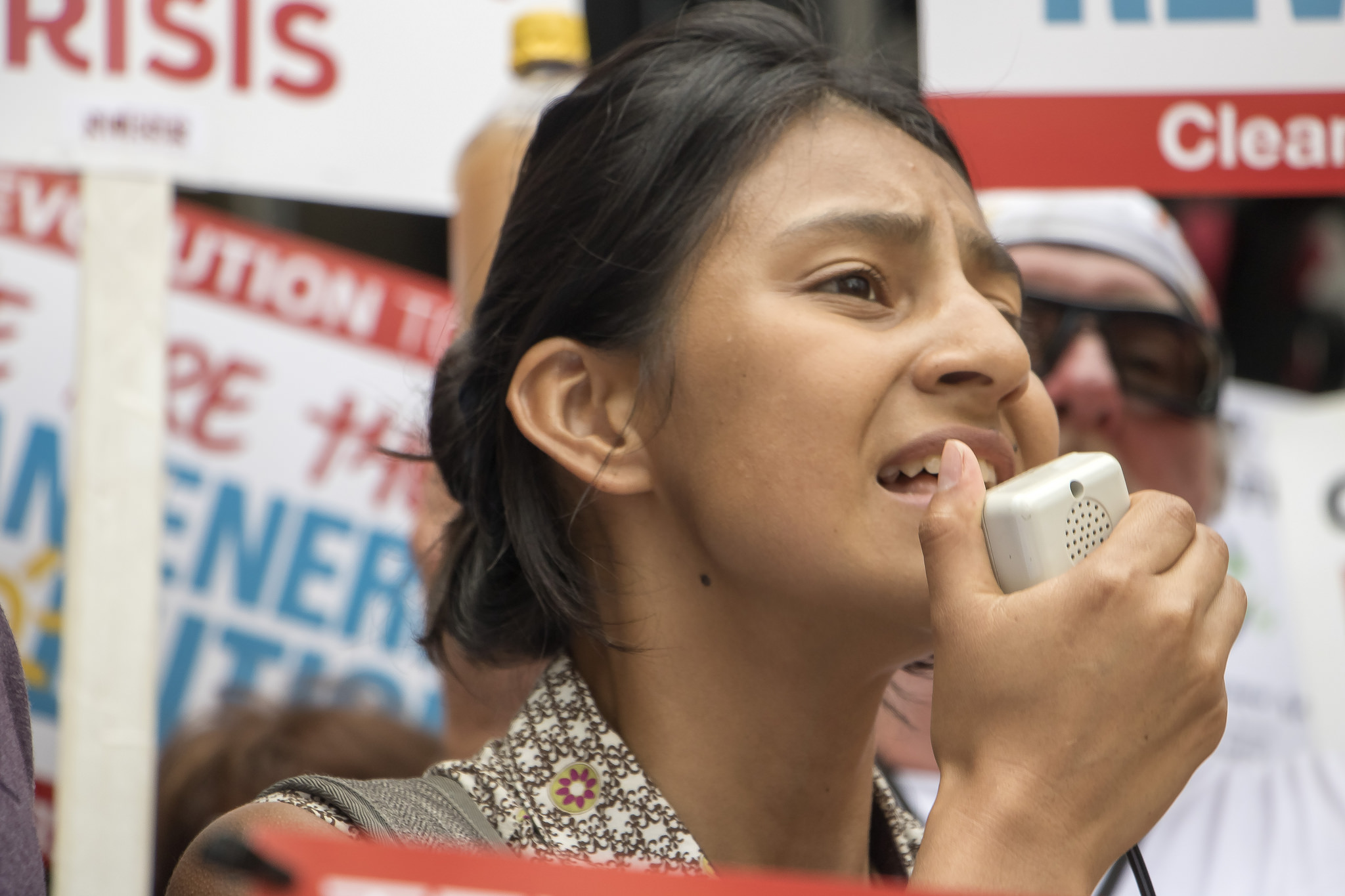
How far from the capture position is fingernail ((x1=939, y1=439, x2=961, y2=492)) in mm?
1218

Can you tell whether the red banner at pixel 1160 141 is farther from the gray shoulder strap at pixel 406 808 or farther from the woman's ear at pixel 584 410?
the gray shoulder strap at pixel 406 808

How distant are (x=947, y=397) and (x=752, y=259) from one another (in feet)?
0.78

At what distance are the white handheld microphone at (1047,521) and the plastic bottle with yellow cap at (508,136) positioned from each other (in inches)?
41.6

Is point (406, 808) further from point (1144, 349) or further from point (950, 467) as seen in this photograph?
point (1144, 349)

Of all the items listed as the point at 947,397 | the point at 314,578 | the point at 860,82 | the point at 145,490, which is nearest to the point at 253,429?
the point at 314,578

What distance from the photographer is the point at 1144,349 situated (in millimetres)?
2586

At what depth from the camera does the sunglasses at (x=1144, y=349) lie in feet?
8.46

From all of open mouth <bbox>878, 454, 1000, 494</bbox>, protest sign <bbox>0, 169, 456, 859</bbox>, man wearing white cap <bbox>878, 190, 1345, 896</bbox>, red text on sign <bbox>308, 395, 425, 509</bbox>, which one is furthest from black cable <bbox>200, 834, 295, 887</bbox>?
red text on sign <bbox>308, 395, 425, 509</bbox>

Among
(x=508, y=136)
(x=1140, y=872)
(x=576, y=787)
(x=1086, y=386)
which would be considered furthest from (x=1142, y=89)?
(x=576, y=787)

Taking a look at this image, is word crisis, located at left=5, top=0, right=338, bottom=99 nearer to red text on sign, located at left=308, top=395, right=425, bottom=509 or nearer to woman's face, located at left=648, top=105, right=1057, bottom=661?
red text on sign, located at left=308, top=395, right=425, bottom=509

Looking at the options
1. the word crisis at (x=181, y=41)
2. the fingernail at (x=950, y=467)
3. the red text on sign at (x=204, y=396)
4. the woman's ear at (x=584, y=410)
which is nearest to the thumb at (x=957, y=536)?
the fingernail at (x=950, y=467)

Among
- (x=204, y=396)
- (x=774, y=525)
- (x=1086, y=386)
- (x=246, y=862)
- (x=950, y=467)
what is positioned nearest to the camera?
(x=246, y=862)

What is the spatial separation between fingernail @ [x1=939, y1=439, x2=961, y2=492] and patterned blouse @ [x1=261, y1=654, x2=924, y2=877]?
0.42 m

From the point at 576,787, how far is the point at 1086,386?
1514mm
